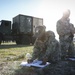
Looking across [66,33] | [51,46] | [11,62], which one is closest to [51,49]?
[51,46]

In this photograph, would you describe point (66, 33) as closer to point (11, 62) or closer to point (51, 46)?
point (51, 46)

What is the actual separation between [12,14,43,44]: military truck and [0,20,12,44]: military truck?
0.58 metres

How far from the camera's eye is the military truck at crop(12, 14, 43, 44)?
19.1m

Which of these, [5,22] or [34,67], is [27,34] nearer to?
[5,22]

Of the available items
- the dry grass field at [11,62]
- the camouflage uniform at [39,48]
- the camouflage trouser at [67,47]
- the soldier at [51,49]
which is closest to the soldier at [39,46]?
the camouflage uniform at [39,48]

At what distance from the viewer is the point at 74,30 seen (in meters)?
6.22

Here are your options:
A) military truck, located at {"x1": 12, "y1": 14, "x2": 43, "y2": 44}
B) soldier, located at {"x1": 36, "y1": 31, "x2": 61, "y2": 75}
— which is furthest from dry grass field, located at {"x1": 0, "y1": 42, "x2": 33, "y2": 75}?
military truck, located at {"x1": 12, "y1": 14, "x2": 43, "y2": 44}

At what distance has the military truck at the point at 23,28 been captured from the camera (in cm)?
1909

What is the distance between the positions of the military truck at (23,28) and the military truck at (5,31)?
0.58 m

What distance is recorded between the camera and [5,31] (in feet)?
62.1

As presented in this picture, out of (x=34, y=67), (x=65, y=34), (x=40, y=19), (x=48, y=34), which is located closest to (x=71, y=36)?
(x=65, y=34)

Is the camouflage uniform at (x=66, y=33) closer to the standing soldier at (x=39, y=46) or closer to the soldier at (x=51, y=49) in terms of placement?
the soldier at (x=51, y=49)

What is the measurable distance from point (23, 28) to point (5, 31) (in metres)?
1.88

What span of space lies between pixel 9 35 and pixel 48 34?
14816mm
